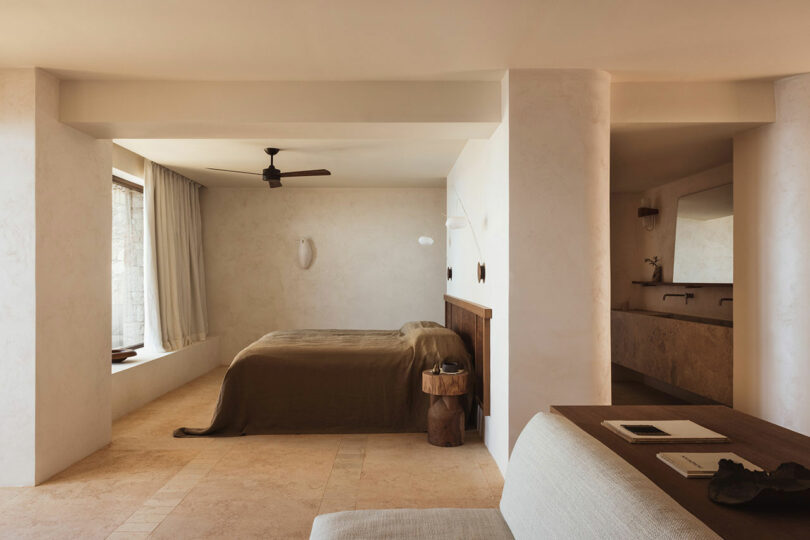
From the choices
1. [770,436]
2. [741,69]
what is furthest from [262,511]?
[741,69]

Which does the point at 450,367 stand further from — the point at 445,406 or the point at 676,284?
the point at 676,284

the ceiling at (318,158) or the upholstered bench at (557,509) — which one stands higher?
the ceiling at (318,158)

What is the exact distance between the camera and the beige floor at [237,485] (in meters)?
2.71

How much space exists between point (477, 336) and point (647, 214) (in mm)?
2937

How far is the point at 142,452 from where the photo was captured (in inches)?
149

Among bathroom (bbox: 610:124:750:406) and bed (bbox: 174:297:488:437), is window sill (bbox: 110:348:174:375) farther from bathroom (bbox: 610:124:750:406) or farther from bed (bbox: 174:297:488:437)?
bathroom (bbox: 610:124:750:406)

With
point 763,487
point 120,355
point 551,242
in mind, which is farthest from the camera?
point 120,355

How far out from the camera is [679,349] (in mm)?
4879

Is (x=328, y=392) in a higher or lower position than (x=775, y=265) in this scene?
lower

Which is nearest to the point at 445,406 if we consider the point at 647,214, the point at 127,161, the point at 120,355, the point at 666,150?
the point at 666,150

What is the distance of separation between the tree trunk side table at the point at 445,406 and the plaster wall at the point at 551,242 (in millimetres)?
808

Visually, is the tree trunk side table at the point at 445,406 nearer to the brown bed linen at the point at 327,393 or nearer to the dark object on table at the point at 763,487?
the brown bed linen at the point at 327,393

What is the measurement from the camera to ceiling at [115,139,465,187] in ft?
16.0

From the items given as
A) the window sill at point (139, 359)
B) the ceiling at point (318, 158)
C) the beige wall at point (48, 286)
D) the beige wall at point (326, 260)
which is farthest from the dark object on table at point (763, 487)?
the beige wall at point (326, 260)
